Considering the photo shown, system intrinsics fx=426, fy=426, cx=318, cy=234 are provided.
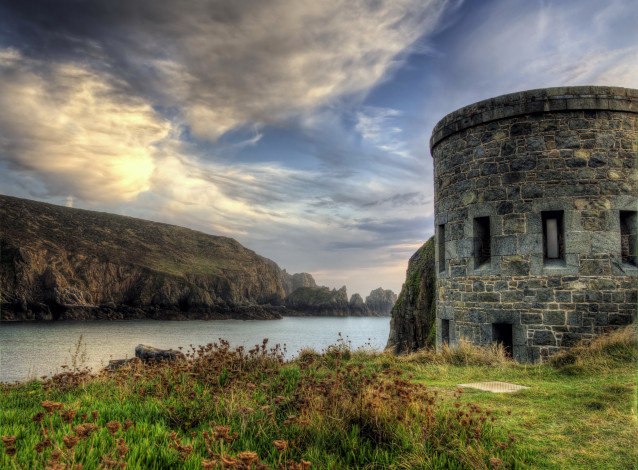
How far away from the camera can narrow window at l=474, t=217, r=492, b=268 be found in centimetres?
1155

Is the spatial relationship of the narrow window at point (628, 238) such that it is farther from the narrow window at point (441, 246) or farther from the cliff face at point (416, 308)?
the cliff face at point (416, 308)

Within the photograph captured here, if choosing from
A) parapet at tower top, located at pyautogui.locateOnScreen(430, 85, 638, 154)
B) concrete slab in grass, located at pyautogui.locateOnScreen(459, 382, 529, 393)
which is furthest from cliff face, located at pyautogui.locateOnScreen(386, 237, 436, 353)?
concrete slab in grass, located at pyautogui.locateOnScreen(459, 382, 529, 393)

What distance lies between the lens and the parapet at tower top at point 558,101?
10.4 meters

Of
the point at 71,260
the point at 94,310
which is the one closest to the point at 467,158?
the point at 94,310

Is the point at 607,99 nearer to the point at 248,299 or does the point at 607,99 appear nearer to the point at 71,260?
the point at 71,260

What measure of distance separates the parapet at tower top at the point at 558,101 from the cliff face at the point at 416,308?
868cm

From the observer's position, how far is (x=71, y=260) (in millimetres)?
74125

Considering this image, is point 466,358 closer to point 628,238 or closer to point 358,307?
point 628,238

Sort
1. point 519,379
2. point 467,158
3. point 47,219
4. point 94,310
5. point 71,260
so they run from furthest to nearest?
1. point 47,219
2. point 71,260
3. point 94,310
4. point 467,158
5. point 519,379

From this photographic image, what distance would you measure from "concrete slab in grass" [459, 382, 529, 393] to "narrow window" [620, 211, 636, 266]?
559cm

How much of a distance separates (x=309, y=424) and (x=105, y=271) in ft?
272

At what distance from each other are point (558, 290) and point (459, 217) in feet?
10.0

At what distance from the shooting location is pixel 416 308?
1881 centimetres

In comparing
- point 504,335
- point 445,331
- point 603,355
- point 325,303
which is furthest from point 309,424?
point 325,303
